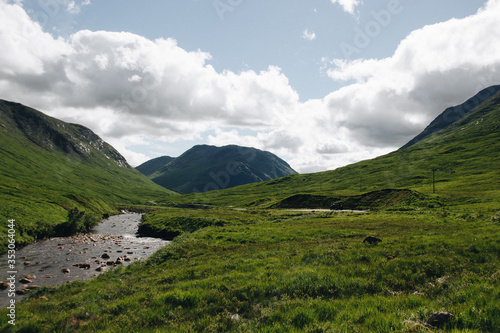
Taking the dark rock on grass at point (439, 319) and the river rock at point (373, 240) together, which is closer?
the dark rock on grass at point (439, 319)

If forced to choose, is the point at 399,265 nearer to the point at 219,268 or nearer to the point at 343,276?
the point at 343,276

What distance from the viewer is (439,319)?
7.43 m

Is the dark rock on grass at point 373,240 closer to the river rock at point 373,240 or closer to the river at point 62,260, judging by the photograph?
the river rock at point 373,240

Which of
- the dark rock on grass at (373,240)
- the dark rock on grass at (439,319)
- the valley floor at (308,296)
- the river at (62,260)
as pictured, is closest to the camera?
the dark rock on grass at (439,319)

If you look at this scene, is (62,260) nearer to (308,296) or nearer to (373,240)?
(308,296)

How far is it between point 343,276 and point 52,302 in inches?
642

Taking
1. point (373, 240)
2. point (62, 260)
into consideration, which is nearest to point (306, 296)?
point (373, 240)

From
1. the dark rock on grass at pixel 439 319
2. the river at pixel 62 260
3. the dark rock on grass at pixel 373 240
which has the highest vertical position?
the dark rock on grass at pixel 439 319

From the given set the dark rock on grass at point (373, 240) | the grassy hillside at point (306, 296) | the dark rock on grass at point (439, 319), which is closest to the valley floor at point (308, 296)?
the grassy hillside at point (306, 296)

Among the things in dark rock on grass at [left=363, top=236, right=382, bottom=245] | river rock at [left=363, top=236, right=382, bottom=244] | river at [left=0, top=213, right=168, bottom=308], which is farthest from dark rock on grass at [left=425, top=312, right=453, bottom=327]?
river at [left=0, top=213, right=168, bottom=308]

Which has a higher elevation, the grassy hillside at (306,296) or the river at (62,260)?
the grassy hillside at (306,296)

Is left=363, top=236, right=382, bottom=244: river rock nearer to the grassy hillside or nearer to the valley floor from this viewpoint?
the grassy hillside

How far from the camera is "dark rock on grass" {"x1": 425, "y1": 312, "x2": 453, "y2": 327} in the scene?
7.39 metres

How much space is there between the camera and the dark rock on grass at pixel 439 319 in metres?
7.39
